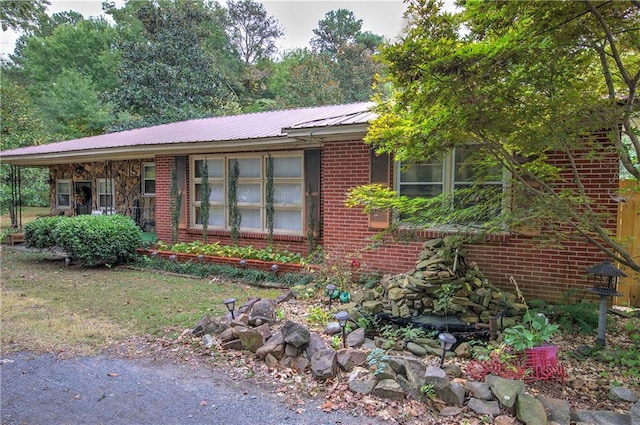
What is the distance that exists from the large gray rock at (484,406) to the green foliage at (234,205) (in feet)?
20.8

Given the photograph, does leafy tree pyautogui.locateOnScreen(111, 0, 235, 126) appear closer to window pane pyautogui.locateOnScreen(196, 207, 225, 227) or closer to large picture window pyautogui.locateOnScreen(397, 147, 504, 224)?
window pane pyautogui.locateOnScreen(196, 207, 225, 227)

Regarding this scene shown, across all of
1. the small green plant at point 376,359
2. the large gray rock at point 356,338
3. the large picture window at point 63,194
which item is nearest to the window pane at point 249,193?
the large gray rock at point 356,338

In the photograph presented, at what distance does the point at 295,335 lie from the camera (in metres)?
3.79

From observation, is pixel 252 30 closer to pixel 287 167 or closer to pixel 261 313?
pixel 287 167

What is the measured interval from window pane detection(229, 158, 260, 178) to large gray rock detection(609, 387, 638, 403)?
6850 mm

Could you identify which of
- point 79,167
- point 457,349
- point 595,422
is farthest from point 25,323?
point 79,167

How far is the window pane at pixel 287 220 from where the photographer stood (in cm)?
805

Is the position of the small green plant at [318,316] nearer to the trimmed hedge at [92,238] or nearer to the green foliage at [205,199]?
the green foliage at [205,199]

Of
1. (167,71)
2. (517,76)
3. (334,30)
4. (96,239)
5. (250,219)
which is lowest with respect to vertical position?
(96,239)

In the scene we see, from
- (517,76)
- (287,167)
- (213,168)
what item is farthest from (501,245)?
(213,168)

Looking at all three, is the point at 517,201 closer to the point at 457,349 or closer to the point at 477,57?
the point at 457,349

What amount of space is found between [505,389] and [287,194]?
19.1 feet

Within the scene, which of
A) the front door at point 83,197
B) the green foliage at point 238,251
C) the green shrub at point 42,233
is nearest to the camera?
the green foliage at point 238,251

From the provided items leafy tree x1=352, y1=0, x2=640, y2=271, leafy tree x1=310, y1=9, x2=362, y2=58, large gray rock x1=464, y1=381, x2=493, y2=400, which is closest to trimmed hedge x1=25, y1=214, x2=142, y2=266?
leafy tree x1=352, y1=0, x2=640, y2=271
